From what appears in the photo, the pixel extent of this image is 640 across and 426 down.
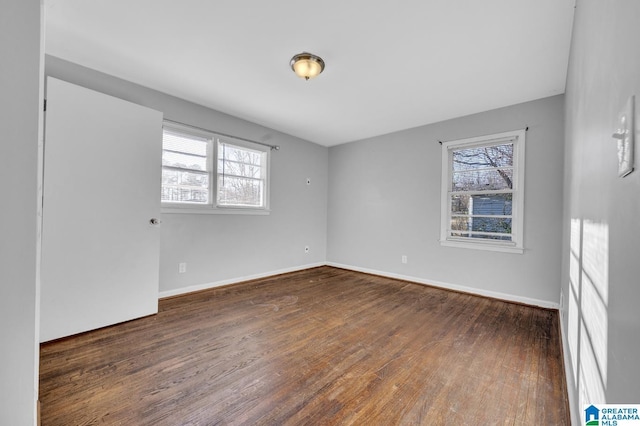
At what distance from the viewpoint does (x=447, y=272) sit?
3.84 meters

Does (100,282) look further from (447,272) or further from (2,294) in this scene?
(447,272)

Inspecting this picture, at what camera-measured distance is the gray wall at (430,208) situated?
3.08 metres

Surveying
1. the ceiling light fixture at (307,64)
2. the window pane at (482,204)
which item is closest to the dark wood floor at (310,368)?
the window pane at (482,204)

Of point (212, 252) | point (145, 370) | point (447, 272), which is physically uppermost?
point (212, 252)

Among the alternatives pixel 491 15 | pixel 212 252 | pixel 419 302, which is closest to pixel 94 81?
pixel 212 252

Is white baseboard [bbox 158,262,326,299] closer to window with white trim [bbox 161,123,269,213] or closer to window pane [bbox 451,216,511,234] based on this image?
window with white trim [bbox 161,123,269,213]

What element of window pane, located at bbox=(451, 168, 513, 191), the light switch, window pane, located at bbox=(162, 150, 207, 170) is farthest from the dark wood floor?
window pane, located at bbox=(162, 150, 207, 170)

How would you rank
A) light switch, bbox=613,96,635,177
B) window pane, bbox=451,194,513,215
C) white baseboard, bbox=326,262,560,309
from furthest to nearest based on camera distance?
window pane, bbox=451,194,513,215 < white baseboard, bbox=326,262,560,309 < light switch, bbox=613,96,635,177

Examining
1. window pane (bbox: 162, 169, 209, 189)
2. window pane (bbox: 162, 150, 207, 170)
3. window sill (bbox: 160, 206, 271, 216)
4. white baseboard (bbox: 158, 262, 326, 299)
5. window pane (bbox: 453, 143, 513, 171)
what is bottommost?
white baseboard (bbox: 158, 262, 326, 299)

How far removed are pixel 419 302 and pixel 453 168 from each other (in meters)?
2.05

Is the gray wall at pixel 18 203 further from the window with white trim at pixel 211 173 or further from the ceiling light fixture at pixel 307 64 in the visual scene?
the window with white trim at pixel 211 173

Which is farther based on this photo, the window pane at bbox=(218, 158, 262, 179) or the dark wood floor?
the window pane at bbox=(218, 158, 262, 179)

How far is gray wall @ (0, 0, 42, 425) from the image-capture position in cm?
89

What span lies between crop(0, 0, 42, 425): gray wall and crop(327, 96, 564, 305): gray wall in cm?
413
